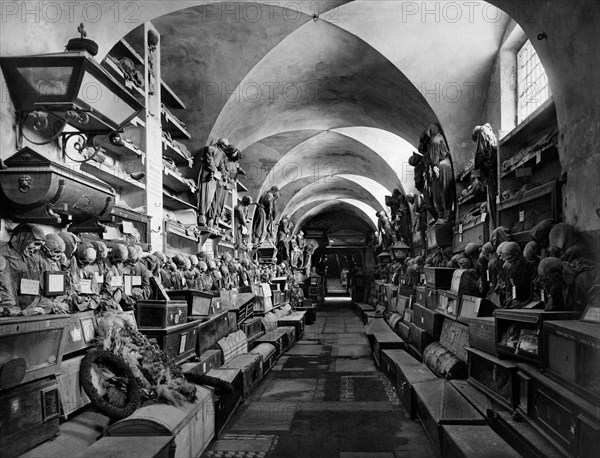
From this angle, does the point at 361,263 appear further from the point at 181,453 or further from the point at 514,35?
the point at 181,453

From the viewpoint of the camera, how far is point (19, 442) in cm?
322

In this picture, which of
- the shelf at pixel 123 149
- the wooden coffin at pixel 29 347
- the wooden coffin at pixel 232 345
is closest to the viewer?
the wooden coffin at pixel 29 347

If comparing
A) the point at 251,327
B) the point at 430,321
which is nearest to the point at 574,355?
the point at 430,321

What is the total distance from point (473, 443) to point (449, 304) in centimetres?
421

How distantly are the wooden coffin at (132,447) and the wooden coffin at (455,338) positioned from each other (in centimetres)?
398

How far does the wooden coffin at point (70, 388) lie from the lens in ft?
12.9

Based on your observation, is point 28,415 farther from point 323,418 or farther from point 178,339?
point 323,418

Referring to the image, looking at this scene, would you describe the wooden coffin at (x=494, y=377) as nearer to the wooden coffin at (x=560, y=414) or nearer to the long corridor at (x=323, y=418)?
the wooden coffin at (x=560, y=414)

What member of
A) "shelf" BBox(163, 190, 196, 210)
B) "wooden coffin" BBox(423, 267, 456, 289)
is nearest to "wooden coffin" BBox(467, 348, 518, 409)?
"wooden coffin" BBox(423, 267, 456, 289)

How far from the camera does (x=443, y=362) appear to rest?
22.5 feet

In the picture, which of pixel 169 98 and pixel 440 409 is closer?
pixel 440 409

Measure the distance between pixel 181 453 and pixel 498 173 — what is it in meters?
5.82

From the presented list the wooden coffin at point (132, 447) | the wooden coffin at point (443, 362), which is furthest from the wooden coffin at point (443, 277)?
the wooden coffin at point (132, 447)

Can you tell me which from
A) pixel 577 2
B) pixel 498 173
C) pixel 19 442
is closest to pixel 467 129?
pixel 498 173
